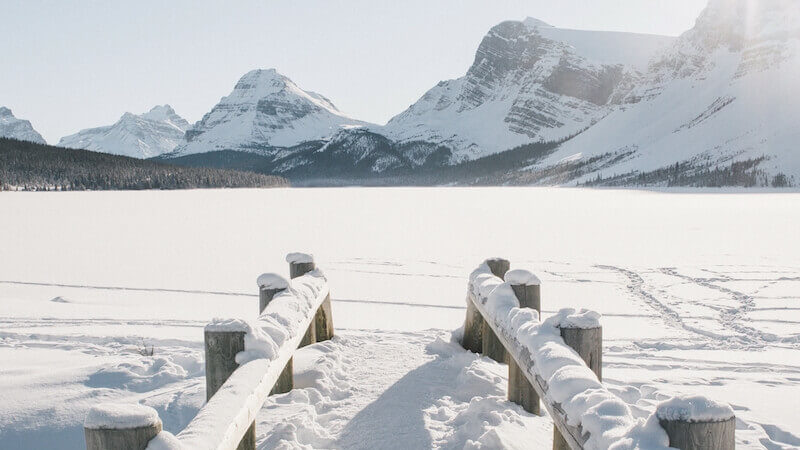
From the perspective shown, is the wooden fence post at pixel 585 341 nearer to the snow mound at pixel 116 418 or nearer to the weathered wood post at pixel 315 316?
the snow mound at pixel 116 418

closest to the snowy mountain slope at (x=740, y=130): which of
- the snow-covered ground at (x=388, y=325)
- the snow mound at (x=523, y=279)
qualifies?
the snow-covered ground at (x=388, y=325)

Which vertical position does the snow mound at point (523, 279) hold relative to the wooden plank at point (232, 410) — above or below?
above

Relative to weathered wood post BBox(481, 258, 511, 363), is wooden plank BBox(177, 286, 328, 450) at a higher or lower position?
higher

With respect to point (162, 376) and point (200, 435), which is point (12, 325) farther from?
point (200, 435)

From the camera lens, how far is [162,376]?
556cm

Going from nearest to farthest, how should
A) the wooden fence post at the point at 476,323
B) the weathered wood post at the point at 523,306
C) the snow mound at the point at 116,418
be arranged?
the snow mound at the point at 116,418 → the weathered wood post at the point at 523,306 → the wooden fence post at the point at 476,323

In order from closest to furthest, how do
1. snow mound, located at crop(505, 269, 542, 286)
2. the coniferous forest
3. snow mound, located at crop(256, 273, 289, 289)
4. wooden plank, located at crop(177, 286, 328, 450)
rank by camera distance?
wooden plank, located at crop(177, 286, 328, 450) < snow mound, located at crop(505, 269, 542, 286) < snow mound, located at crop(256, 273, 289, 289) < the coniferous forest

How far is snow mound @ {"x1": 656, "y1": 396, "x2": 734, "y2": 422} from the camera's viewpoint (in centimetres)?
217

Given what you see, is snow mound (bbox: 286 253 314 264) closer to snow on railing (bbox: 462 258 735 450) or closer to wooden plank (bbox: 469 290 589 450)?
snow on railing (bbox: 462 258 735 450)

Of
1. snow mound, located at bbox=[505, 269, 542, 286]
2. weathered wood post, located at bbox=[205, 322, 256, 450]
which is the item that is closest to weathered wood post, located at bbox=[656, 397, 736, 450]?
weathered wood post, located at bbox=[205, 322, 256, 450]

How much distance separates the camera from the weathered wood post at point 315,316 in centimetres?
662

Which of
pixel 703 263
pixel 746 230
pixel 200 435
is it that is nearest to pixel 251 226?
pixel 703 263

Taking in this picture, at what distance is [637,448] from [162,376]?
455 centimetres

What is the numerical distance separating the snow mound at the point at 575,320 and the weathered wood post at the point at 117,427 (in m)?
2.42
